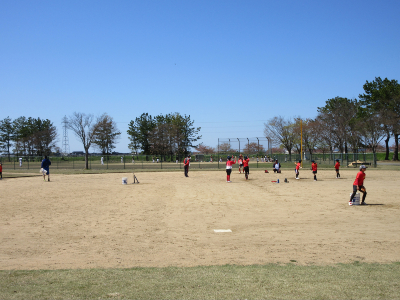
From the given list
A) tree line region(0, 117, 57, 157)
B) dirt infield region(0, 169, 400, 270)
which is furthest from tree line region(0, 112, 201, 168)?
dirt infield region(0, 169, 400, 270)

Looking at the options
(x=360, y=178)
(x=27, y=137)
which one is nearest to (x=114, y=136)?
(x=27, y=137)

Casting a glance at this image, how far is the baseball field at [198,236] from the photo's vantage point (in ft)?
21.2

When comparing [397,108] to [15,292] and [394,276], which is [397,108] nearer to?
[394,276]

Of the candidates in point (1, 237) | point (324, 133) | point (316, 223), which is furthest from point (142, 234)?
point (324, 133)

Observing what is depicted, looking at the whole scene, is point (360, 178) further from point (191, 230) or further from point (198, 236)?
point (198, 236)

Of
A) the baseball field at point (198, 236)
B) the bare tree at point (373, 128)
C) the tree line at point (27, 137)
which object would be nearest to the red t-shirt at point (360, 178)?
the baseball field at point (198, 236)

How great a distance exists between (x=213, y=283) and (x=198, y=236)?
3.97 m

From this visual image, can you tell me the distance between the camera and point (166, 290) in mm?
5016

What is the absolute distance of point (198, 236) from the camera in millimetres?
9305

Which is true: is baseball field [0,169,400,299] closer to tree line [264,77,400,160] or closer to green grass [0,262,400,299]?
green grass [0,262,400,299]

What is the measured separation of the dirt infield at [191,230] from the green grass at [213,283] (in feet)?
2.55

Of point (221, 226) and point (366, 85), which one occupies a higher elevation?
point (366, 85)

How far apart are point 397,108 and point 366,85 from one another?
10.8 metres

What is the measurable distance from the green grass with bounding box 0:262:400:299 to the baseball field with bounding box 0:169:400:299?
0.05 metres
